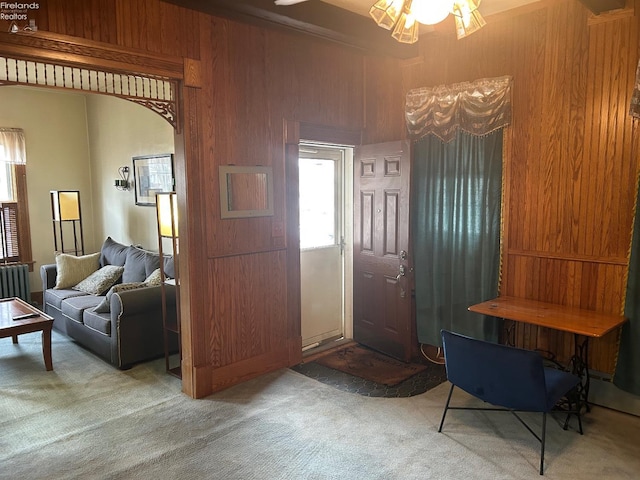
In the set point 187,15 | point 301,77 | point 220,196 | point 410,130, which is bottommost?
point 220,196

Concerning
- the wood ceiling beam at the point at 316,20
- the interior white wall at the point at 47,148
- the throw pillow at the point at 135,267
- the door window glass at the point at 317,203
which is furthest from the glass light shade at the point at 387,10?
the interior white wall at the point at 47,148

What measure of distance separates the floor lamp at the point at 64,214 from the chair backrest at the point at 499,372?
198 inches

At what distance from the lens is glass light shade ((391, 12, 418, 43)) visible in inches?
86.8

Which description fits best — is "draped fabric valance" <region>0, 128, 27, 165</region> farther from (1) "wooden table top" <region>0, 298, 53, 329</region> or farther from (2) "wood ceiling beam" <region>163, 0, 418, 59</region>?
(2) "wood ceiling beam" <region>163, 0, 418, 59</region>

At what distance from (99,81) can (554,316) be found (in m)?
3.21

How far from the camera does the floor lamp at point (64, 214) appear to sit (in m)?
Answer: 5.83

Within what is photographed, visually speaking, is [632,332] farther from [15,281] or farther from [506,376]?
[15,281]

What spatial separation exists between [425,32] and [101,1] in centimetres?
247

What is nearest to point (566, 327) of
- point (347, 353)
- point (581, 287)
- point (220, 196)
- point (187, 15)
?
point (581, 287)

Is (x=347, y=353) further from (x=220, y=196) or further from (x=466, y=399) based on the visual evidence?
(x=220, y=196)

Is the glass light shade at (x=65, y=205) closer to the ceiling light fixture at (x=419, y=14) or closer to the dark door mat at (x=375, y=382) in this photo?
the dark door mat at (x=375, y=382)

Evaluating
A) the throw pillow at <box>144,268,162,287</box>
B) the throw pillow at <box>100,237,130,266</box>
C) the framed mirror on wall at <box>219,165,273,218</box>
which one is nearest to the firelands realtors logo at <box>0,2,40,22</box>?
the framed mirror on wall at <box>219,165,273,218</box>

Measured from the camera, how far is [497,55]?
358cm

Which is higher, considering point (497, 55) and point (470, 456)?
point (497, 55)
